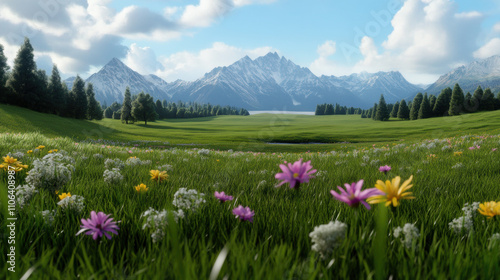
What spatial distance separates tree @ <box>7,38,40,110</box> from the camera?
48.2m

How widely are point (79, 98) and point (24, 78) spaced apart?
1680cm

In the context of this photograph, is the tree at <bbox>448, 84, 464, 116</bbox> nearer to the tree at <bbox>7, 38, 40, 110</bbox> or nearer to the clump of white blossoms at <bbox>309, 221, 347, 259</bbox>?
the clump of white blossoms at <bbox>309, 221, 347, 259</bbox>

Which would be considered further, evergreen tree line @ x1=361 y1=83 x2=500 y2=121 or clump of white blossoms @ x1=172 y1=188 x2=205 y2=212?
evergreen tree line @ x1=361 y1=83 x2=500 y2=121

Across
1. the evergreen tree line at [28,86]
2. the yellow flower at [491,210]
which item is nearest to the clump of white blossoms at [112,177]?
the yellow flower at [491,210]

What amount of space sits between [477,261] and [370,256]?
51 centimetres

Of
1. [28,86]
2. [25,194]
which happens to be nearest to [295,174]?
[25,194]

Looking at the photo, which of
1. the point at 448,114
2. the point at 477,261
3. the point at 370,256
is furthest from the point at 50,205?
the point at 448,114

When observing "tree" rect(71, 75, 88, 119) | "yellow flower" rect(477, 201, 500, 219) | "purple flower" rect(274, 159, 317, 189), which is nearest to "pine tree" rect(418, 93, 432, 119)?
"yellow flower" rect(477, 201, 500, 219)

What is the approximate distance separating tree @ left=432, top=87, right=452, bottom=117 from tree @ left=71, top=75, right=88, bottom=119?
108 metres

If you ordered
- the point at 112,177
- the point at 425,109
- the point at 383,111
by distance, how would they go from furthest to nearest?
the point at 383,111 → the point at 425,109 → the point at 112,177

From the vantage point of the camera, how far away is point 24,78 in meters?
49.2

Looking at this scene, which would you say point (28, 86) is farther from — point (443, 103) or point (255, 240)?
point (443, 103)

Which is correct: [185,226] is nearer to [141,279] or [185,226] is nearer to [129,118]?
[141,279]

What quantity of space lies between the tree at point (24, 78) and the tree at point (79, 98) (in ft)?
47.8
